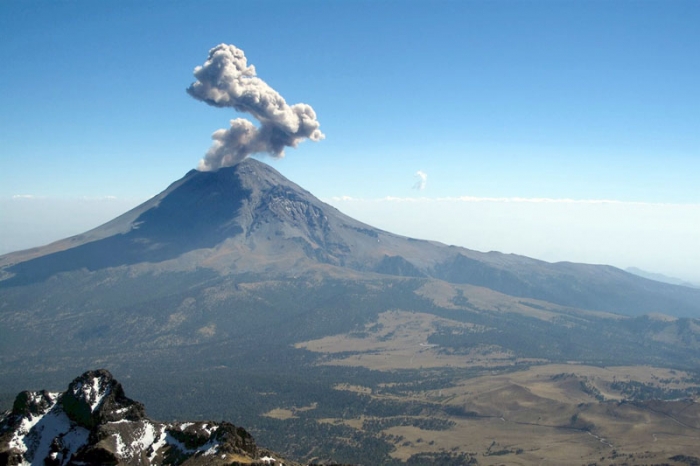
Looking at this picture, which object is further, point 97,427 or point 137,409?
point 137,409

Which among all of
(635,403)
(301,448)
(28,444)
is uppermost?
(28,444)

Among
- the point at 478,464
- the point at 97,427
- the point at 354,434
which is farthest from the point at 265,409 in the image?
the point at 97,427

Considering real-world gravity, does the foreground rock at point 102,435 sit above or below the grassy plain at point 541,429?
above

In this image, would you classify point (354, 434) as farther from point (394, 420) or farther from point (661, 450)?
point (661, 450)

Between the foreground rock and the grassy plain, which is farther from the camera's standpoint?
the grassy plain

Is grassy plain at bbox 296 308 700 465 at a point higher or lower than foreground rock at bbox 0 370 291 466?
lower

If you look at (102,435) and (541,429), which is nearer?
(102,435)

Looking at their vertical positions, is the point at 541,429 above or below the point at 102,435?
below

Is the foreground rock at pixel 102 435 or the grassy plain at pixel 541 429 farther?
the grassy plain at pixel 541 429
